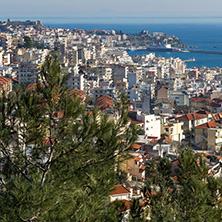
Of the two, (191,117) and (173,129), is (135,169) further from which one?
(191,117)

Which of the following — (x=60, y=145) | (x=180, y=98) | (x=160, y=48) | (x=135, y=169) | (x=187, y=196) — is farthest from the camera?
(x=160, y=48)

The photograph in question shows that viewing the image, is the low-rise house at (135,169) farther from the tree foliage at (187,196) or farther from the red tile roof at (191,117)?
the red tile roof at (191,117)

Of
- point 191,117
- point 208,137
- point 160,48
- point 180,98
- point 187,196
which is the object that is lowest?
point 160,48

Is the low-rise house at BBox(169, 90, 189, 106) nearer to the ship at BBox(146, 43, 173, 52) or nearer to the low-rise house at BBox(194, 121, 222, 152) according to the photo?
the low-rise house at BBox(194, 121, 222, 152)

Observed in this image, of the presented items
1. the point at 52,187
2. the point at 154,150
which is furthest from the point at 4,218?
the point at 154,150

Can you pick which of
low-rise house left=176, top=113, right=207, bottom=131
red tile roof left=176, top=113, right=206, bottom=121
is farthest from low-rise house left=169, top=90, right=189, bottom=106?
low-rise house left=176, top=113, right=207, bottom=131

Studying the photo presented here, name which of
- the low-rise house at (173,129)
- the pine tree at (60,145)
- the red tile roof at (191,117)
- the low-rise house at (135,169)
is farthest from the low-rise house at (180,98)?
the pine tree at (60,145)

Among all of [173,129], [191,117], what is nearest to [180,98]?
[191,117]

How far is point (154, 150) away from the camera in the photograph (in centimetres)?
1331

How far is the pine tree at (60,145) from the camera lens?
3.26 meters

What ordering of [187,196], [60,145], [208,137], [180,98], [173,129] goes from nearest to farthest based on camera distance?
[60,145] → [187,196] → [208,137] → [173,129] → [180,98]

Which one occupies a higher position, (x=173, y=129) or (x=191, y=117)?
(x=191, y=117)

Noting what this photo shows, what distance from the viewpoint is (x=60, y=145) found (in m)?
3.31

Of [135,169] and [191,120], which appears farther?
[191,120]
